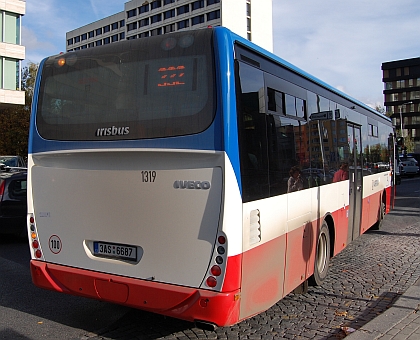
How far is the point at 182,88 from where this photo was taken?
4473mm

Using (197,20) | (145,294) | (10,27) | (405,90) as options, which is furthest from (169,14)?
(145,294)

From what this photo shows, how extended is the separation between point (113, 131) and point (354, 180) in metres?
5.60

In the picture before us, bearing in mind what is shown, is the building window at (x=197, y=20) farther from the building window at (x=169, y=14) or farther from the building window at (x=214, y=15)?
the building window at (x=169, y=14)

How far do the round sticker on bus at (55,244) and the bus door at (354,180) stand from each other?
5437mm

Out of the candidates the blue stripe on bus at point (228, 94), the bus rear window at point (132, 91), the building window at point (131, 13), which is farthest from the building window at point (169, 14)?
the blue stripe on bus at point (228, 94)

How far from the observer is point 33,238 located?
211 inches

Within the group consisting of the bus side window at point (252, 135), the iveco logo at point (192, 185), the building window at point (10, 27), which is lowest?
the iveco logo at point (192, 185)

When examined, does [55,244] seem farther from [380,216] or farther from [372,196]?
[380,216]

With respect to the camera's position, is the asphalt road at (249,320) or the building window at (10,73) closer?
→ the asphalt road at (249,320)

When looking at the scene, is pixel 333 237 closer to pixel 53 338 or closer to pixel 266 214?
pixel 266 214

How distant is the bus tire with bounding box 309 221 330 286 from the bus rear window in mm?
3203

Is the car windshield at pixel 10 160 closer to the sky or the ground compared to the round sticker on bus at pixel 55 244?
closer to the sky

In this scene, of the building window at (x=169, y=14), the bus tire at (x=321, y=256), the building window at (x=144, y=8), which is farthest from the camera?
the building window at (x=144, y=8)

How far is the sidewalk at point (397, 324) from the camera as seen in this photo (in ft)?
15.7
